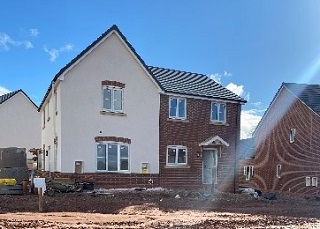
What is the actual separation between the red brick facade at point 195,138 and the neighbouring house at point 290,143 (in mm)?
7015

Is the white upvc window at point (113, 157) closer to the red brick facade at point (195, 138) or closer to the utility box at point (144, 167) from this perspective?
the utility box at point (144, 167)

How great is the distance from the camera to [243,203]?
1939 centimetres

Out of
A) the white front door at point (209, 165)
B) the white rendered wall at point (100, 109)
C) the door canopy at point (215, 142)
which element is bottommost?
the white front door at point (209, 165)

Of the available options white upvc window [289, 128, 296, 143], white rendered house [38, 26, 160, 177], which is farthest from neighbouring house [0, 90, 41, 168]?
white upvc window [289, 128, 296, 143]

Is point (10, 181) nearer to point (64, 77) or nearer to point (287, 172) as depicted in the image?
point (64, 77)

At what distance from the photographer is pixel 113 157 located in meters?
22.6

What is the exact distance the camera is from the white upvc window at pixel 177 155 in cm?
2483

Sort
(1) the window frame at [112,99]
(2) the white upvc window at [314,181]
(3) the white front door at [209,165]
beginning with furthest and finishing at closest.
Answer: (2) the white upvc window at [314,181] < (3) the white front door at [209,165] < (1) the window frame at [112,99]

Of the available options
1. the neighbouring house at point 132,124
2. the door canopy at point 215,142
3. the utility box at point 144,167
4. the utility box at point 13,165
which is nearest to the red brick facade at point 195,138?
the neighbouring house at point 132,124

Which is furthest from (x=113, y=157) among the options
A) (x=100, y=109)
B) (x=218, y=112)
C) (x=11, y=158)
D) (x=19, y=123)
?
(x=19, y=123)

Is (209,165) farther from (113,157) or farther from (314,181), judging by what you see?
(314,181)

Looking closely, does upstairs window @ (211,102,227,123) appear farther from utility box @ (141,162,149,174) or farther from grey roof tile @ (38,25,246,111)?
utility box @ (141,162,149,174)

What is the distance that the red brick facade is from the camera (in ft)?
80.6

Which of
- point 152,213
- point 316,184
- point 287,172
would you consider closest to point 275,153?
point 287,172
